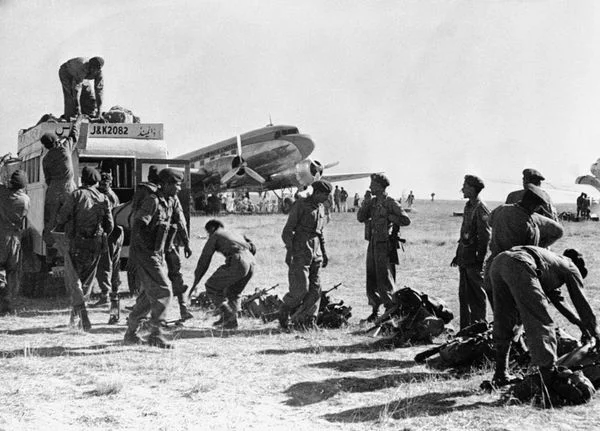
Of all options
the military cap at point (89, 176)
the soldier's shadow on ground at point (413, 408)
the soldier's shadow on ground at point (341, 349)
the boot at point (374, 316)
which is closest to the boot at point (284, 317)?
the soldier's shadow on ground at point (341, 349)

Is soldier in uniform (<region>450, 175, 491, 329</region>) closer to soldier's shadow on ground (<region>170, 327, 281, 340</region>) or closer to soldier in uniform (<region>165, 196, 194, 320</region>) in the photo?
soldier's shadow on ground (<region>170, 327, 281, 340</region>)

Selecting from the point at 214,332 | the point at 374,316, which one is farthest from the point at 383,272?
the point at 214,332

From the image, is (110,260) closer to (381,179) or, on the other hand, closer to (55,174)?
(55,174)

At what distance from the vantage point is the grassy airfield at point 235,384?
475 centimetres

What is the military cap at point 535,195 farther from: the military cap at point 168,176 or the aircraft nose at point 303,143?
the aircraft nose at point 303,143

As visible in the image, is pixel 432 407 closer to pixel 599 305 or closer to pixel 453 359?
pixel 453 359

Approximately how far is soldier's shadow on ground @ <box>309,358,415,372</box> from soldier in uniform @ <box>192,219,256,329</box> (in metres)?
2.26

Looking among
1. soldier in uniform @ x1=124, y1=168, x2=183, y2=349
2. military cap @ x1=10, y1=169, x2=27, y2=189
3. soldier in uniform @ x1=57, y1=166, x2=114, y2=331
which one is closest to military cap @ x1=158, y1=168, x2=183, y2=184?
soldier in uniform @ x1=124, y1=168, x2=183, y2=349

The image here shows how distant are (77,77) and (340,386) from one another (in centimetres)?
931

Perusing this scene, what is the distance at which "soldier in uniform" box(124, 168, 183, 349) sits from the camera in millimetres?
7172

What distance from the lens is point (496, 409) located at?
16.3ft

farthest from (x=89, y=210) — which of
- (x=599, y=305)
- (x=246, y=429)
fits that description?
(x=599, y=305)

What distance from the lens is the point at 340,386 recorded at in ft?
18.9

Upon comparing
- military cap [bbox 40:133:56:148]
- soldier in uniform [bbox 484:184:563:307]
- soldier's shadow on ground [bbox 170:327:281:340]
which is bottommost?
soldier's shadow on ground [bbox 170:327:281:340]
